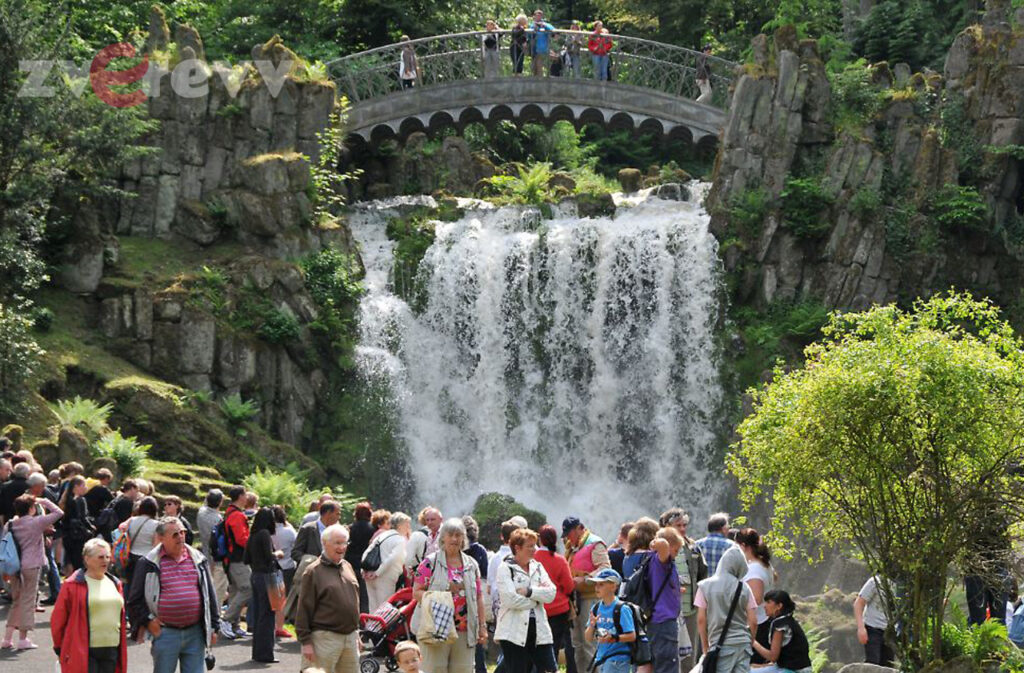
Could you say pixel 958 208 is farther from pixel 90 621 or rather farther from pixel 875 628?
pixel 90 621

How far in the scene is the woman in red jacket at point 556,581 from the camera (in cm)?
1429

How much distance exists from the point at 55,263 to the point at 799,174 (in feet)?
52.8

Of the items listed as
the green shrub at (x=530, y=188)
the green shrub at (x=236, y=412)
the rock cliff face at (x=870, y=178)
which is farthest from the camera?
the green shrub at (x=530, y=188)

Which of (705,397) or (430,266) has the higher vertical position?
(430,266)

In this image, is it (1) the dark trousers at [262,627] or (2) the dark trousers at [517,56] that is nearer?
(1) the dark trousers at [262,627]

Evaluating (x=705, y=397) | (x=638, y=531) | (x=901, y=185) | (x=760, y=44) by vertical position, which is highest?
(x=760, y=44)

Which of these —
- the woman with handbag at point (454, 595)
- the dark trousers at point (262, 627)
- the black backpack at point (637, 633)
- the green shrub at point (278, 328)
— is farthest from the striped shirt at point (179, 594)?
the green shrub at point (278, 328)

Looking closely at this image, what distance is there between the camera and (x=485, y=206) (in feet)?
119

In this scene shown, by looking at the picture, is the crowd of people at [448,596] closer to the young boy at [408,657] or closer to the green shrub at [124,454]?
the young boy at [408,657]

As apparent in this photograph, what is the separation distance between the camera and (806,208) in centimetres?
3406

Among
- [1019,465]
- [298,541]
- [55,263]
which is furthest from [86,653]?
[55,263]

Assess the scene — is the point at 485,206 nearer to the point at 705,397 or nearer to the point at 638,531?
the point at 705,397

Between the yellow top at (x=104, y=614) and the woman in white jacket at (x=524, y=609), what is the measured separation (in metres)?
3.19

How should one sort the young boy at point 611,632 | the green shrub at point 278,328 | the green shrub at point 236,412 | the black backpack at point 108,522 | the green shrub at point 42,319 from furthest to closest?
the green shrub at point 278,328, the green shrub at point 236,412, the green shrub at point 42,319, the black backpack at point 108,522, the young boy at point 611,632
